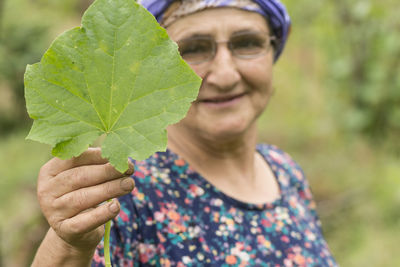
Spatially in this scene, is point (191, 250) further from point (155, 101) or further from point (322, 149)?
point (322, 149)

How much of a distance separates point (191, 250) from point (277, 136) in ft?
20.4

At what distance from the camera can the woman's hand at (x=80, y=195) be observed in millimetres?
870

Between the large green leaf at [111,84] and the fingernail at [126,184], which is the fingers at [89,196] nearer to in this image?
the fingernail at [126,184]

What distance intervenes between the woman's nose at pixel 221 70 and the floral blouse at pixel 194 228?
0.30m

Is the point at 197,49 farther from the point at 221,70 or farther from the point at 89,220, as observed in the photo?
the point at 89,220

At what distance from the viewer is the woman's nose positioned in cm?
142

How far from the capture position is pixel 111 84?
0.83 m

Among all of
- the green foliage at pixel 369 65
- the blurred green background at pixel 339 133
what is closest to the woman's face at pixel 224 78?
the blurred green background at pixel 339 133

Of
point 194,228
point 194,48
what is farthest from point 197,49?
point 194,228

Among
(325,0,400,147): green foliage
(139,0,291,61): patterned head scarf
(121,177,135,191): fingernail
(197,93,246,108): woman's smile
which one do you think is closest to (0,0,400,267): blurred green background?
(325,0,400,147): green foliage

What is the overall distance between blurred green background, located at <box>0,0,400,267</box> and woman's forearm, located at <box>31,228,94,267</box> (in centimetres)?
268

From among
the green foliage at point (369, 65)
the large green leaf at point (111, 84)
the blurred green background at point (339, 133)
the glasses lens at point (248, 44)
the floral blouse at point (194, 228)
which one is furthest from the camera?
the blurred green background at point (339, 133)

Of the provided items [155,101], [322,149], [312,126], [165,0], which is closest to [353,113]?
[322,149]

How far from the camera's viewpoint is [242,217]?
1.48 meters
